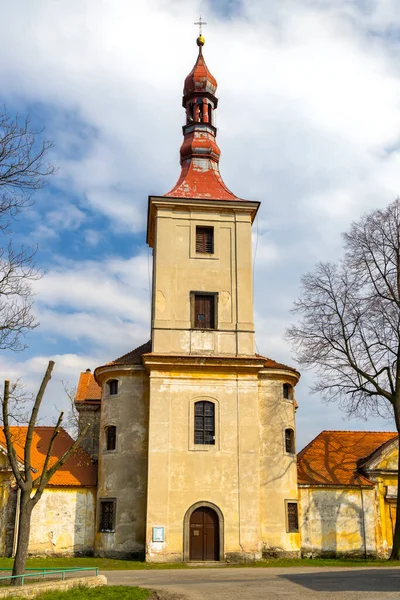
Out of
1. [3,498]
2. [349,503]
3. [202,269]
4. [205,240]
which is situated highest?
[205,240]

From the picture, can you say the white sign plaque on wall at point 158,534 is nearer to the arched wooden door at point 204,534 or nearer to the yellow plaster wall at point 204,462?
the yellow plaster wall at point 204,462

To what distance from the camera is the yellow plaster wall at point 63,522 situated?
94.3 ft

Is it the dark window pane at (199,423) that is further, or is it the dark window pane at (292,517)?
the dark window pane at (292,517)

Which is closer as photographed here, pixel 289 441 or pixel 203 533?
pixel 203 533

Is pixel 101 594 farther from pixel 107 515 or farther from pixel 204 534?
pixel 107 515

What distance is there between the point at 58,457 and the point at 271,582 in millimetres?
15902

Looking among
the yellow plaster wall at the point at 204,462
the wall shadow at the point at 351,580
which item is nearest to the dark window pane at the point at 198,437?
the yellow plaster wall at the point at 204,462

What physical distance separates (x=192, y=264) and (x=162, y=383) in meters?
6.08

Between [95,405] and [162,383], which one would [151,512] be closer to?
[162,383]

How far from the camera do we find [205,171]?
34.2 metres

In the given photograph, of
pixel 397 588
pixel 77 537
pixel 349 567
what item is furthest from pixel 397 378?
pixel 77 537

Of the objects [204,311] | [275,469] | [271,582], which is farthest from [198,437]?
[271,582]

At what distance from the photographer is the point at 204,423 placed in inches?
1126

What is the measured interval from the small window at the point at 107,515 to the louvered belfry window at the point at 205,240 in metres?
12.4
